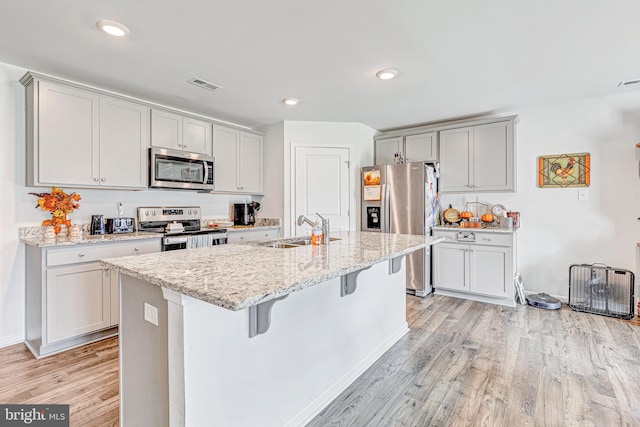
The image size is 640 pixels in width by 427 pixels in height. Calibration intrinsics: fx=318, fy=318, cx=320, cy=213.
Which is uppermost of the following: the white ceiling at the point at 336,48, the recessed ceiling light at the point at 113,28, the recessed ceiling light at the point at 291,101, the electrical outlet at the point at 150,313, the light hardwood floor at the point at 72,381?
the recessed ceiling light at the point at 291,101

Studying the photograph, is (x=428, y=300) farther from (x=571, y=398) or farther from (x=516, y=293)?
(x=571, y=398)

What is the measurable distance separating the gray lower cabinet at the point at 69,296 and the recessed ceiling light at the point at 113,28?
63.3 inches

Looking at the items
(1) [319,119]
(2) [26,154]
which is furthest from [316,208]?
(2) [26,154]

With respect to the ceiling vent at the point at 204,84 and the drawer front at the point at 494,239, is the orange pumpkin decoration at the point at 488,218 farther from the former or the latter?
the ceiling vent at the point at 204,84

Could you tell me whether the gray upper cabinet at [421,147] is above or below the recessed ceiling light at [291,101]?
below

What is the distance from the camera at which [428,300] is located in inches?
150

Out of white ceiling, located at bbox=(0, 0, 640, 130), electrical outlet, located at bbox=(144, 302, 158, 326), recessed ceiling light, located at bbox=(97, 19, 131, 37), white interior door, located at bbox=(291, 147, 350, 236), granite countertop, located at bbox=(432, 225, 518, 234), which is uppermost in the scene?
white ceiling, located at bbox=(0, 0, 640, 130)

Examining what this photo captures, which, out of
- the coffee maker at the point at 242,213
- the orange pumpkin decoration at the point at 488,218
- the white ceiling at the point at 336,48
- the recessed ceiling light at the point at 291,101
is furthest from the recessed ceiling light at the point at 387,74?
the coffee maker at the point at 242,213

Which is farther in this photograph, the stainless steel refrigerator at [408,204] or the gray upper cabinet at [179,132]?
the stainless steel refrigerator at [408,204]

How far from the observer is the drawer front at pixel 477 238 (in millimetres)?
3525

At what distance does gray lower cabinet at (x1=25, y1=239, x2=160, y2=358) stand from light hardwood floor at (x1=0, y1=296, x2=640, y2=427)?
5.0 inches

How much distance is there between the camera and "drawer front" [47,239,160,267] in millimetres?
2426

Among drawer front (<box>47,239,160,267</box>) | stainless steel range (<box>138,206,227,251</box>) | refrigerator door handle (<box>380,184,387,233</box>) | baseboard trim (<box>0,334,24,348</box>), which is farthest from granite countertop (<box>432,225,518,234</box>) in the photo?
baseboard trim (<box>0,334,24,348</box>)

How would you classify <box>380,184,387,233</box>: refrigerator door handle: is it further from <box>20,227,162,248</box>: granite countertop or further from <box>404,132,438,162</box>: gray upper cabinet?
<box>20,227,162,248</box>: granite countertop
